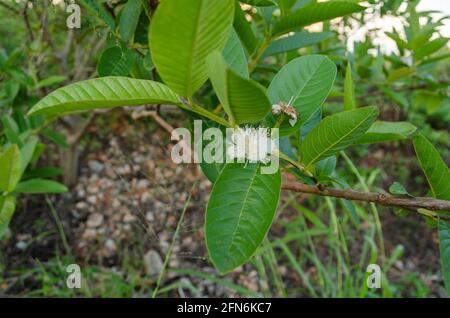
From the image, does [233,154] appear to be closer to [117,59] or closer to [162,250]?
[117,59]

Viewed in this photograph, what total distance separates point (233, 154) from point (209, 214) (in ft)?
0.29

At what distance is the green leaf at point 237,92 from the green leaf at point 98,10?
0.98 feet

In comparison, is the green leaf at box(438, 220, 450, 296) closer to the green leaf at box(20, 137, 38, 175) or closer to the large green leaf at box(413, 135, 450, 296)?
the large green leaf at box(413, 135, 450, 296)

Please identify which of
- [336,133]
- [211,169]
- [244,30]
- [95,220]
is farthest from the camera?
[95,220]

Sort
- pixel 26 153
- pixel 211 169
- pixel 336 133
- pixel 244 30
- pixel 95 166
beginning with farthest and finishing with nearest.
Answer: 1. pixel 95 166
2. pixel 26 153
3. pixel 244 30
4. pixel 211 169
5. pixel 336 133

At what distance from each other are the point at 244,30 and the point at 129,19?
7.2 inches

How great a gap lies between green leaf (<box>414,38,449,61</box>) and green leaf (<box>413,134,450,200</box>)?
477 millimetres

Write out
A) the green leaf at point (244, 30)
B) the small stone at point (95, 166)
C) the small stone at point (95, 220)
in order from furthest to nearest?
the small stone at point (95, 166) < the small stone at point (95, 220) < the green leaf at point (244, 30)

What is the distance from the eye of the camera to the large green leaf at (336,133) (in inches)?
20.3

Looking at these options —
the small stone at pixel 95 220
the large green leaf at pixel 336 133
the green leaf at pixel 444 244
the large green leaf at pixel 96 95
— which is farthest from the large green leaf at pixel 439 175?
the small stone at pixel 95 220

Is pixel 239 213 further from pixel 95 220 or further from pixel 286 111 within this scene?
pixel 95 220

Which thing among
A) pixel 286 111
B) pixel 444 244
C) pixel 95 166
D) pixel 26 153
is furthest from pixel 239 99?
pixel 95 166

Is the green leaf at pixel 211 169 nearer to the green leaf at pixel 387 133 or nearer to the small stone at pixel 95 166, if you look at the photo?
the green leaf at pixel 387 133

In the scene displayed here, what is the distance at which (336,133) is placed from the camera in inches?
21.4
